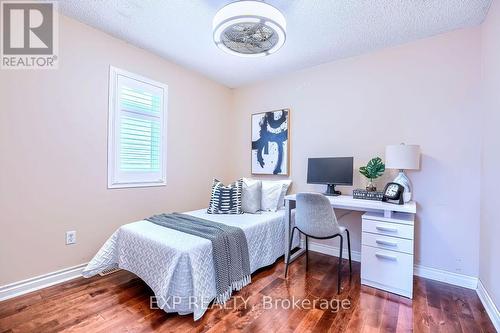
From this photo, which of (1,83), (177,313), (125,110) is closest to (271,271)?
(177,313)

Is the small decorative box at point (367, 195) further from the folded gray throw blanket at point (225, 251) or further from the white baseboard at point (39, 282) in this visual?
the white baseboard at point (39, 282)

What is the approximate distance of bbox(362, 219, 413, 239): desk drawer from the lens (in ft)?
6.59

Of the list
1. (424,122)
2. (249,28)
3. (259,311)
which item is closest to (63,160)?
(249,28)

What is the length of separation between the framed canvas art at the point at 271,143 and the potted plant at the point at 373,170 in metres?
1.08

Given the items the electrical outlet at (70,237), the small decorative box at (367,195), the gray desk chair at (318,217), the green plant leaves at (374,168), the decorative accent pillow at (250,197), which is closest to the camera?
the gray desk chair at (318,217)

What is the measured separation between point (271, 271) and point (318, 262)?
0.62 meters

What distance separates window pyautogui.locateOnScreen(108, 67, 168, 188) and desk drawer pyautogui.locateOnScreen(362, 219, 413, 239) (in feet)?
7.80

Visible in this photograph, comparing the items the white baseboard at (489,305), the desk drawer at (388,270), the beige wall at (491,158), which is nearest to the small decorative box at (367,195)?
the desk drawer at (388,270)

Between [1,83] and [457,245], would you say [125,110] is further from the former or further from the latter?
[457,245]

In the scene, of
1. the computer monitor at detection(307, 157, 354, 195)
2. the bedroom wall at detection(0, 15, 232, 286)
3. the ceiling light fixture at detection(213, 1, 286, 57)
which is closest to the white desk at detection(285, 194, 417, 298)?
the computer monitor at detection(307, 157, 354, 195)

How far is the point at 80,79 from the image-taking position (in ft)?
7.52

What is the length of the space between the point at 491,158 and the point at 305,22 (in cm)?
189

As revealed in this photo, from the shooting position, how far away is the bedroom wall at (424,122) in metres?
2.21

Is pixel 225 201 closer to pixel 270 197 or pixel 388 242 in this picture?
pixel 270 197
